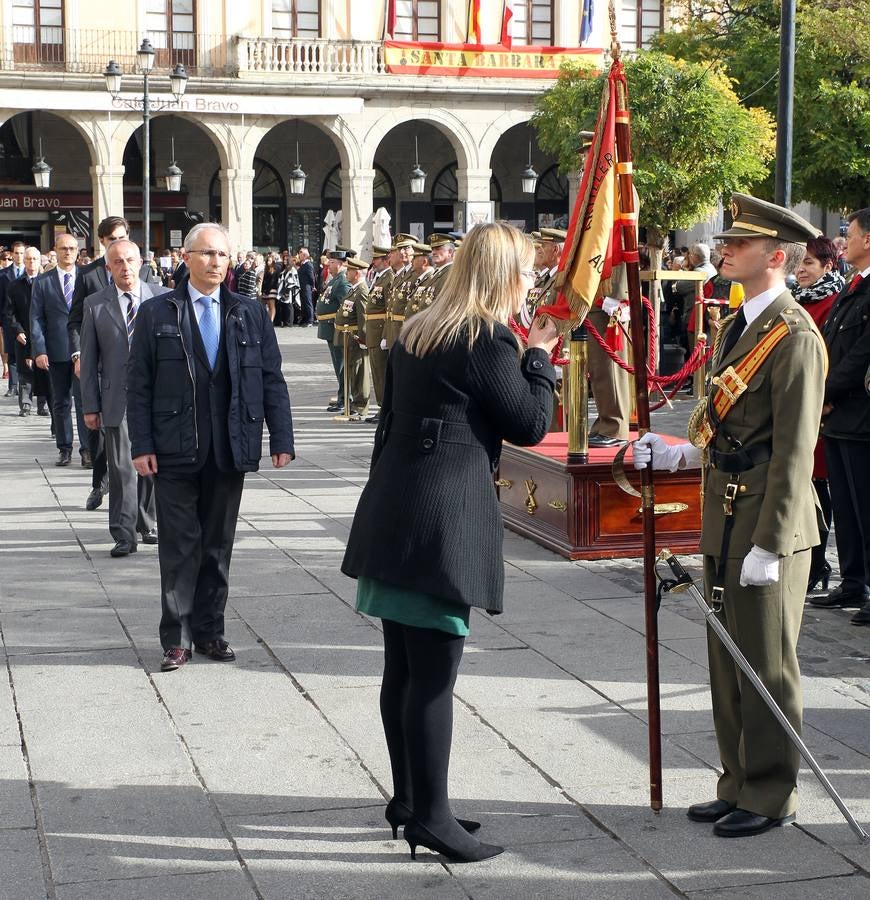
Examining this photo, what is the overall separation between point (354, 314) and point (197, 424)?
10256mm

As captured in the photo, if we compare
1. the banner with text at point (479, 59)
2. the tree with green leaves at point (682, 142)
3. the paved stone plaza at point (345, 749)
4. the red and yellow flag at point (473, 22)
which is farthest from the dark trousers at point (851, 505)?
the red and yellow flag at point (473, 22)

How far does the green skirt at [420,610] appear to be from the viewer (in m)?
4.00

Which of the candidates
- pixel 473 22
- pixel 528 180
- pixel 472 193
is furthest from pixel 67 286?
pixel 528 180

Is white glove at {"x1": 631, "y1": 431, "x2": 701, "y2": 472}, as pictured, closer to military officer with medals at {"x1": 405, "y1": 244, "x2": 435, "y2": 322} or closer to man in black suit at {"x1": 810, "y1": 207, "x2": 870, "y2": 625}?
man in black suit at {"x1": 810, "y1": 207, "x2": 870, "y2": 625}

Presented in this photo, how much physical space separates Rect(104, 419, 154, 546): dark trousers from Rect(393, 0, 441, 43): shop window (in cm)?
2998

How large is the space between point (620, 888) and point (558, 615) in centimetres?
312

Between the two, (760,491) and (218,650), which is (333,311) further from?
(760,491)

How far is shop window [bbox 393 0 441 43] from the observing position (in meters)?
36.8

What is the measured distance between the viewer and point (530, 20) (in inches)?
1476

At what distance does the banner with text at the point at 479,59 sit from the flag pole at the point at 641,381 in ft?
109

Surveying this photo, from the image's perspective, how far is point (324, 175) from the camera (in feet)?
131

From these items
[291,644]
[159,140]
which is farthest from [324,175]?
[291,644]

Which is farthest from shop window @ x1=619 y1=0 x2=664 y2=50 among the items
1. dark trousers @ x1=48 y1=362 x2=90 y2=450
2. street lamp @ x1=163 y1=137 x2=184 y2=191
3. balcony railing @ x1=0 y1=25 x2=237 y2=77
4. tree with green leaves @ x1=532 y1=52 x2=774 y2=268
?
dark trousers @ x1=48 y1=362 x2=90 y2=450

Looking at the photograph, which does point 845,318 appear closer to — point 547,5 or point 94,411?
point 94,411
